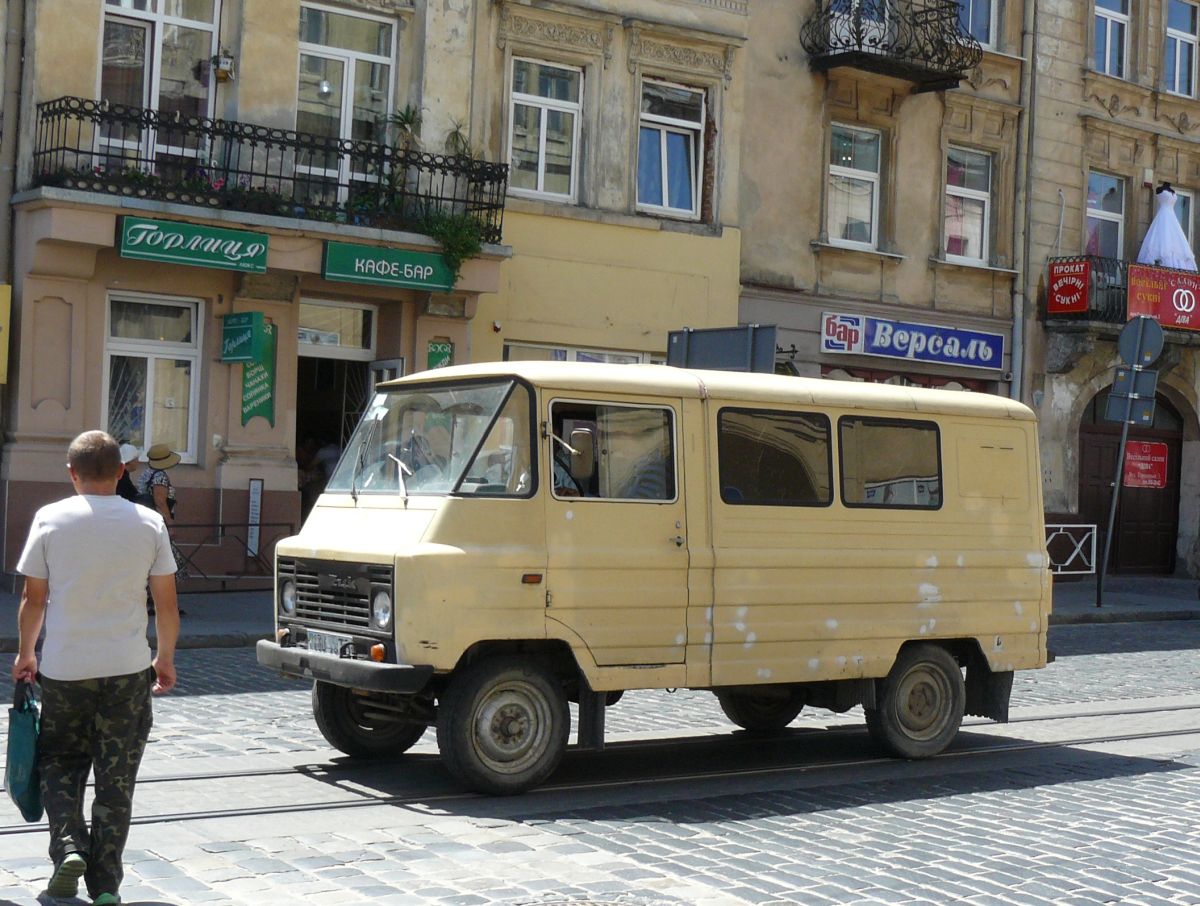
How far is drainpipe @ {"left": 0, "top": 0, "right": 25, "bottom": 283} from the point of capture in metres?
18.6

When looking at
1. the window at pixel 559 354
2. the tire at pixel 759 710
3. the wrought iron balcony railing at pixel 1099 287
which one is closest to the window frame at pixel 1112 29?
the wrought iron balcony railing at pixel 1099 287

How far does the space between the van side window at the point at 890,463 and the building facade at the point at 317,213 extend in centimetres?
1070

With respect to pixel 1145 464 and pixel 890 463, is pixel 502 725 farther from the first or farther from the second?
pixel 1145 464

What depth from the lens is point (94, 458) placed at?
625cm

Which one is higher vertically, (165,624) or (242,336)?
(242,336)

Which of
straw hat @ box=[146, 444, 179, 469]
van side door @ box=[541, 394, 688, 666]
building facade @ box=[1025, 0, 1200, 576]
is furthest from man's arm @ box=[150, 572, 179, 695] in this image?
building facade @ box=[1025, 0, 1200, 576]

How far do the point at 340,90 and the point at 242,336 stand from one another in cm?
360

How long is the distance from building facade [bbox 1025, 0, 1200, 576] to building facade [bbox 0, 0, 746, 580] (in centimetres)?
682

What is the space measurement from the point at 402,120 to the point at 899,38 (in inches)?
330

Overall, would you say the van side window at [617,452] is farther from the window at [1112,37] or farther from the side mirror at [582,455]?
the window at [1112,37]

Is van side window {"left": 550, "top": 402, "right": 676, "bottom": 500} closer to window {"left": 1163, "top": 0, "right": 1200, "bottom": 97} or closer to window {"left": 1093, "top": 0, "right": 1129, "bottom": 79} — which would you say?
window {"left": 1093, "top": 0, "right": 1129, "bottom": 79}

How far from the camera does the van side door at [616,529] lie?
908 cm

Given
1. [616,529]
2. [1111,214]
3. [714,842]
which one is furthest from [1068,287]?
[714,842]

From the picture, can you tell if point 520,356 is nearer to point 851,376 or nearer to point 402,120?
point 402,120
